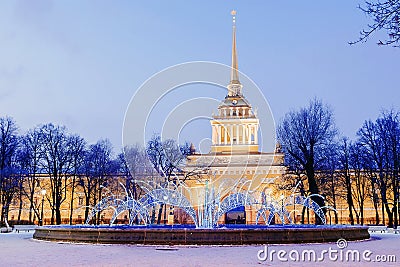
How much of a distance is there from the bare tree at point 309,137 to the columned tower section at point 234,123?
41791 millimetres

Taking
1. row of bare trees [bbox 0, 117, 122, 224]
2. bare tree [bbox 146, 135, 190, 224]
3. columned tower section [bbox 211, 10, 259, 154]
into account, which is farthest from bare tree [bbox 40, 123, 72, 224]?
columned tower section [bbox 211, 10, 259, 154]

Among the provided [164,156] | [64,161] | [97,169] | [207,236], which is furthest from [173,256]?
[97,169]

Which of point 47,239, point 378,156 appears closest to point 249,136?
point 378,156

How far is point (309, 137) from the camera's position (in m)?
35.3

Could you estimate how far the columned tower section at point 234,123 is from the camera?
79.2 meters

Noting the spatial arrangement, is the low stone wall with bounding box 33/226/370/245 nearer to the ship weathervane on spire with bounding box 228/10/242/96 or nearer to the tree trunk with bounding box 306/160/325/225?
the tree trunk with bounding box 306/160/325/225

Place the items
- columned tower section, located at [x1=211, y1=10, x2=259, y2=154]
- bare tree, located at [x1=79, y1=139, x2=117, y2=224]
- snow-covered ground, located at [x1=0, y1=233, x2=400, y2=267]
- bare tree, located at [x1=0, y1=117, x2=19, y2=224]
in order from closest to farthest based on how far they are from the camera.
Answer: snow-covered ground, located at [x1=0, y1=233, x2=400, y2=267], bare tree, located at [x1=0, y1=117, x2=19, y2=224], bare tree, located at [x1=79, y1=139, x2=117, y2=224], columned tower section, located at [x1=211, y1=10, x2=259, y2=154]

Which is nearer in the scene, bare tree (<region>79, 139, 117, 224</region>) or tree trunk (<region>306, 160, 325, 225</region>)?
tree trunk (<region>306, 160, 325, 225</region>)

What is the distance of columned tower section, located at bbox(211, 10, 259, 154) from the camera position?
260 ft

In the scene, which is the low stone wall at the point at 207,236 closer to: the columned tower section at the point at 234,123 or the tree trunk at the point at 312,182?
the tree trunk at the point at 312,182

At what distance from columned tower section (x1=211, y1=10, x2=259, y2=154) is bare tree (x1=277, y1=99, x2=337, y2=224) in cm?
4179

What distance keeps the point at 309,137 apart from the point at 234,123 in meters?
45.6

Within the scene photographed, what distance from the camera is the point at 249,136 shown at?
3157 inches

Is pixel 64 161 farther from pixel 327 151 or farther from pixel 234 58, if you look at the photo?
pixel 234 58
